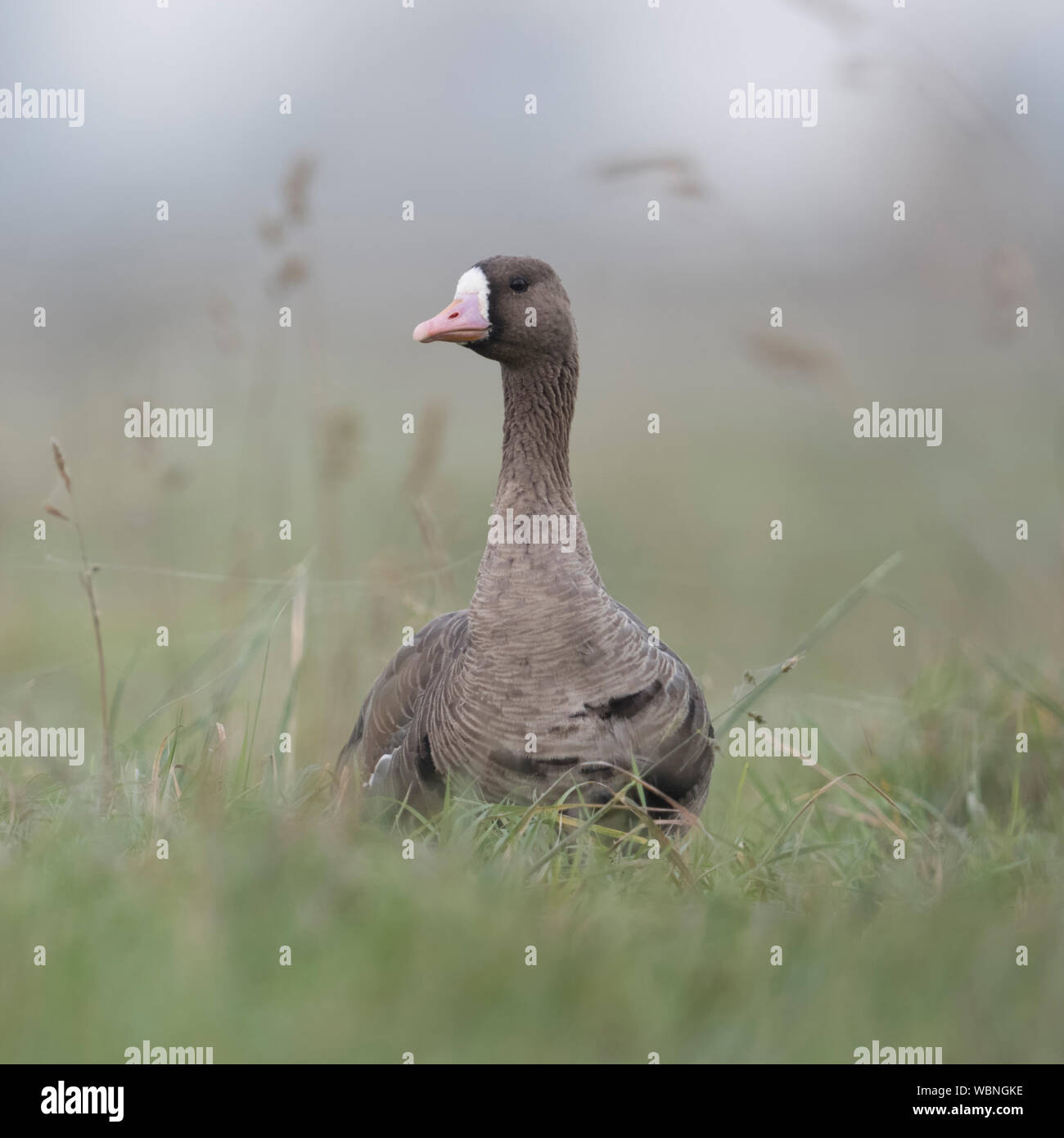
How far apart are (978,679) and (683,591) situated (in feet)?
12.9

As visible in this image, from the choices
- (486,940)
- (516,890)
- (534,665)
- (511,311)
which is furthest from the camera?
(511,311)

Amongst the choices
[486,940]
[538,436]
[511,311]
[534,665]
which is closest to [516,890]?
[486,940]

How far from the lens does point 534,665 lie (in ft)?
15.6

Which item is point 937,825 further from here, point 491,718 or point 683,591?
point 683,591

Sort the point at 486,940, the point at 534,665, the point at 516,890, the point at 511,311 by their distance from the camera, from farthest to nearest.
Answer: the point at 511,311, the point at 534,665, the point at 516,890, the point at 486,940

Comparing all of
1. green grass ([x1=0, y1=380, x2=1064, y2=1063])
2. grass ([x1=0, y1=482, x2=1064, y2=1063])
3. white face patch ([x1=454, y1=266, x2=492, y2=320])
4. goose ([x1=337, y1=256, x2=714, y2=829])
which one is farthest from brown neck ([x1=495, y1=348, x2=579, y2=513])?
grass ([x1=0, y1=482, x2=1064, y2=1063])

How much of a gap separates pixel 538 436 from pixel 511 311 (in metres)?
0.49

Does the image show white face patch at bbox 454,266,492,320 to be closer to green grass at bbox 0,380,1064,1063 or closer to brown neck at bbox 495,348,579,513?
brown neck at bbox 495,348,579,513

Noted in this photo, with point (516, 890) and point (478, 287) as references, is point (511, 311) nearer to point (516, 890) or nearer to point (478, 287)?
point (478, 287)

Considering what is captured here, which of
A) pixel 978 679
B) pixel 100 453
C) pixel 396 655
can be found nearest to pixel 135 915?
pixel 396 655

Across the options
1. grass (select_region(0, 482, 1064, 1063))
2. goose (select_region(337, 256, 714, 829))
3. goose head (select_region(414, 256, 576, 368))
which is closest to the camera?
grass (select_region(0, 482, 1064, 1063))

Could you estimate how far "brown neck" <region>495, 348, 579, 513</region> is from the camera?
5.28 meters

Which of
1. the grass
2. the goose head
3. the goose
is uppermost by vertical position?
the goose head

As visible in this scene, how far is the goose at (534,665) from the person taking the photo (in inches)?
183
